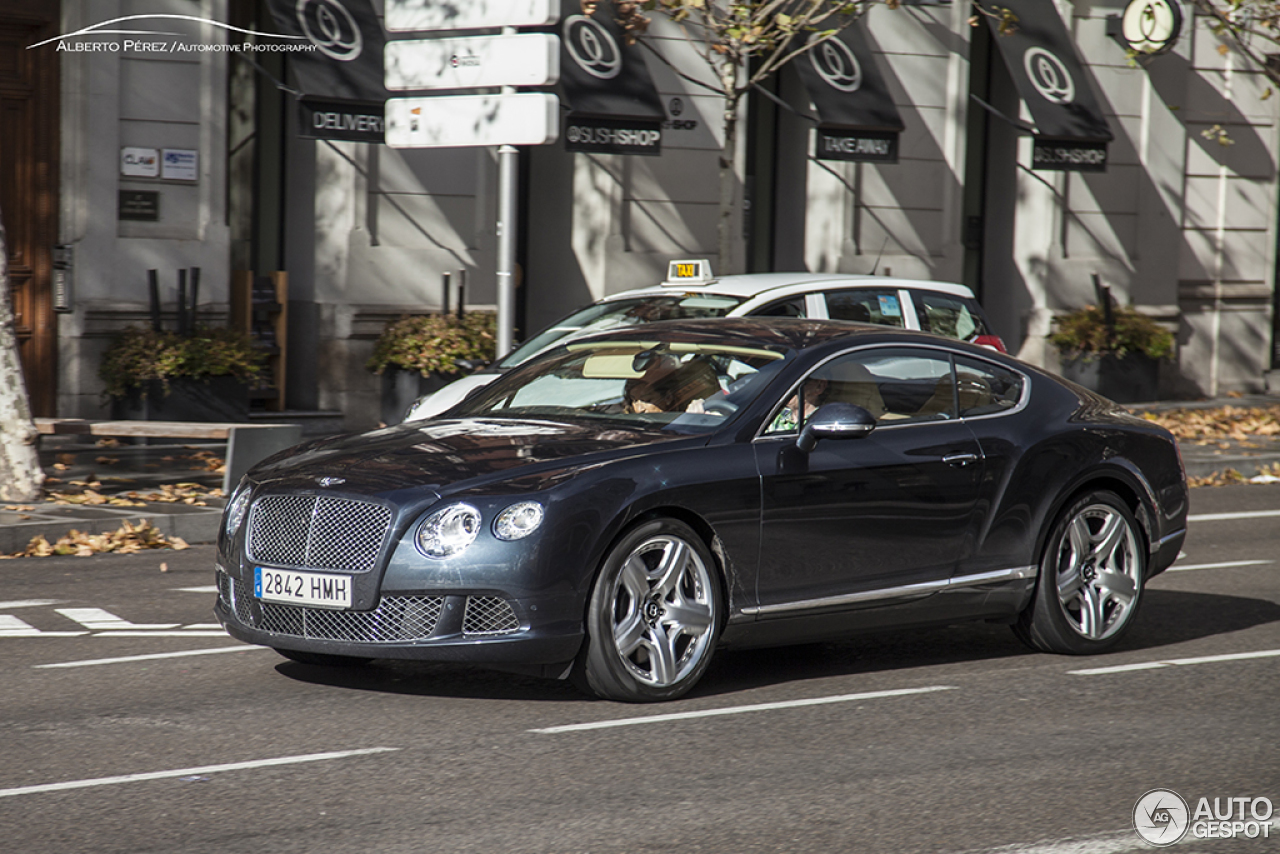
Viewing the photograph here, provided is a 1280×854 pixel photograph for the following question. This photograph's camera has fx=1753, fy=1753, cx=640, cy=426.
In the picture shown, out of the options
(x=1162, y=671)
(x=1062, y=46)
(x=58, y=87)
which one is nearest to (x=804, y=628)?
A: (x=1162, y=671)

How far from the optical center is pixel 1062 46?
2384 centimetres

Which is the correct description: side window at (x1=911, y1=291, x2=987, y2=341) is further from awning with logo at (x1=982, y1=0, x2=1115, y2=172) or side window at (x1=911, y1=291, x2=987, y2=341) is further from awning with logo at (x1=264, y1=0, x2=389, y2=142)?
awning with logo at (x1=982, y1=0, x2=1115, y2=172)

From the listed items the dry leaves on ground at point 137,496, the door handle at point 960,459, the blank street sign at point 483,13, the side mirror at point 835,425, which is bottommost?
the dry leaves on ground at point 137,496

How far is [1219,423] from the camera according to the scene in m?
20.4

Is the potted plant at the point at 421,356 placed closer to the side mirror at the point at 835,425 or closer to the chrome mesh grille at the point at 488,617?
the side mirror at the point at 835,425

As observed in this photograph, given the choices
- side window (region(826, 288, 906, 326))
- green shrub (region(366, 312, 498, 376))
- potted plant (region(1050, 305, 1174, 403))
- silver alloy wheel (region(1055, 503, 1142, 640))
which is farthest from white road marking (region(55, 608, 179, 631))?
potted plant (region(1050, 305, 1174, 403))

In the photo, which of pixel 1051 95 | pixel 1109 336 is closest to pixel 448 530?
pixel 1109 336

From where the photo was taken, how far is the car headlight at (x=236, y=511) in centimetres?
670

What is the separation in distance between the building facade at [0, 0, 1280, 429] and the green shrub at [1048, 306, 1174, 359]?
0.58m

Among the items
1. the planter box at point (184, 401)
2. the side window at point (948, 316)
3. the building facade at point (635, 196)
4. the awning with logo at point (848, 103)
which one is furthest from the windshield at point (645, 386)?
the awning with logo at point (848, 103)

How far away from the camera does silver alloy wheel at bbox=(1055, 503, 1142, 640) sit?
782 cm

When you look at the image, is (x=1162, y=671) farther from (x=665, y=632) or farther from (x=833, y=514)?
(x=665, y=632)

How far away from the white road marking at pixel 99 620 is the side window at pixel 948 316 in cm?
618

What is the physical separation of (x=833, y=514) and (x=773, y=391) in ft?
1.79
